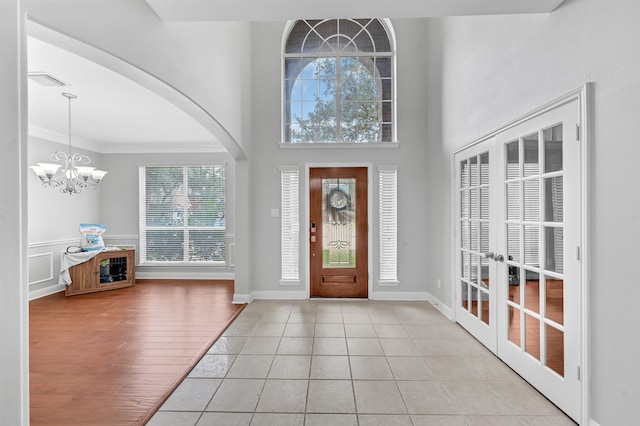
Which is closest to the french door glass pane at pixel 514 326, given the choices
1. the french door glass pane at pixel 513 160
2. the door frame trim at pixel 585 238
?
the door frame trim at pixel 585 238

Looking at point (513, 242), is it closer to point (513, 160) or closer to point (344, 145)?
point (513, 160)

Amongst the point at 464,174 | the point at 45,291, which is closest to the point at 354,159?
the point at 464,174

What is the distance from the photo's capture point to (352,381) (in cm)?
262

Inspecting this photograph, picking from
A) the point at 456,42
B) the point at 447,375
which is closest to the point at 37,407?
the point at 447,375

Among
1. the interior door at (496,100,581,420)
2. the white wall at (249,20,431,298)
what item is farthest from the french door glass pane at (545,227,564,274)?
the white wall at (249,20,431,298)

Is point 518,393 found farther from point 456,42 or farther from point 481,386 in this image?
point 456,42

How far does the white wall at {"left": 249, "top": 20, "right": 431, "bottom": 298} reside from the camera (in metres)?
5.06

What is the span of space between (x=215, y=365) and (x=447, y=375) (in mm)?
1941

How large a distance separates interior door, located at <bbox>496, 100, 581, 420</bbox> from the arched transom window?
2.54 m

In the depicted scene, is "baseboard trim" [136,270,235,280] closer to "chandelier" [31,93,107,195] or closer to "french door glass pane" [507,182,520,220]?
"chandelier" [31,93,107,195]

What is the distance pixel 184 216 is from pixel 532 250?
591cm

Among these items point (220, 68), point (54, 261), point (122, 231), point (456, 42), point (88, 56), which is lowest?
point (54, 261)

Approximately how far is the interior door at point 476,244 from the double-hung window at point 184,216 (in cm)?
444

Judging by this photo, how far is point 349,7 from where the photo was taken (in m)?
2.21
